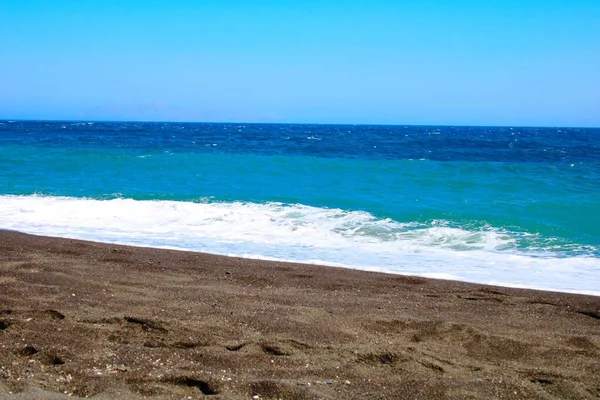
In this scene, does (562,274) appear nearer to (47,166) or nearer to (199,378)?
(199,378)

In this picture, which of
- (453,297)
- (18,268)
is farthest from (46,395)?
(453,297)

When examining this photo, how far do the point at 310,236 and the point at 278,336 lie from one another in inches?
244

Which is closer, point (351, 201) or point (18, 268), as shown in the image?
point (18, 268)

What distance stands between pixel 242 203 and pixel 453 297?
28.9 ft

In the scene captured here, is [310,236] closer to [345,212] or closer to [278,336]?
[345,212]

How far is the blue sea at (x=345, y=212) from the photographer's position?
9.48 metres

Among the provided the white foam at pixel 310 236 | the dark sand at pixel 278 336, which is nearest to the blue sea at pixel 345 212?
the white foam at pixel 310 236

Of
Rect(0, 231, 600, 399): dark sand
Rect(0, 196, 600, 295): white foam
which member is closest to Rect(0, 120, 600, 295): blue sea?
Rect(0, 196, 600, 295): white foam

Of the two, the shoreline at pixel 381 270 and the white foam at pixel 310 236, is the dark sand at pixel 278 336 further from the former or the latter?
the white foam at pixel 310 236

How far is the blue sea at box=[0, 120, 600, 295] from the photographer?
31.1ft

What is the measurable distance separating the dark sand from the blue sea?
5.69 feet

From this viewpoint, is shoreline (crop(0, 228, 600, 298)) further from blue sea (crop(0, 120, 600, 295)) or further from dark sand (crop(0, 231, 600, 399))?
dark sand (crop(0, 231, 600, 399))

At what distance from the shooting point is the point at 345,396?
12.7 feet

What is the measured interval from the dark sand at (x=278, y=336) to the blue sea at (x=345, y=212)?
1734 millimetres
